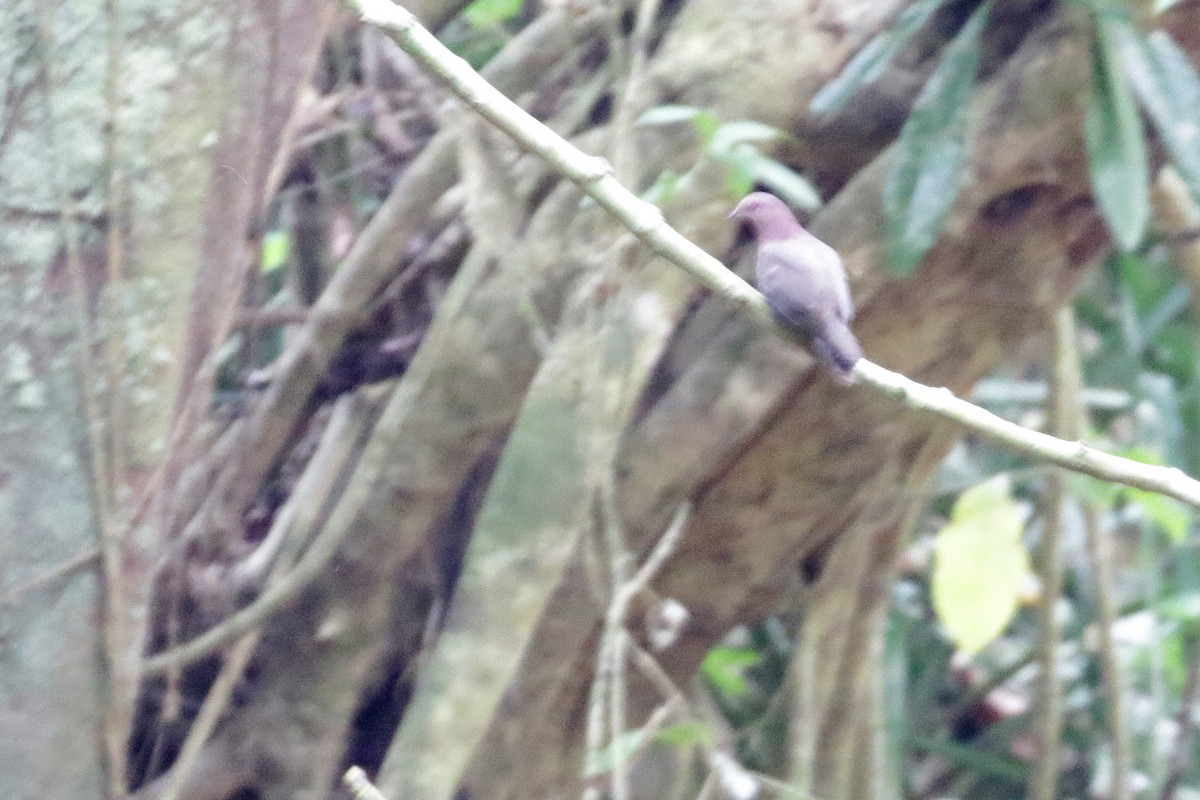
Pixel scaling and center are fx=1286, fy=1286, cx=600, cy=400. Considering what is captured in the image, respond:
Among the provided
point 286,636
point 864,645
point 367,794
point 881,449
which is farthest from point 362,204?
point 367,794

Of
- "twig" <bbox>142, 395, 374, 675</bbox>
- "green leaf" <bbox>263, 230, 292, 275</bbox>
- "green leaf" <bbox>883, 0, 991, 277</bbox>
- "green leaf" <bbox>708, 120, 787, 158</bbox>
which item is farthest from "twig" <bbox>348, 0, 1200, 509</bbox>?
"green leaf" <bbox>263, 230, 292, 275</bbox>

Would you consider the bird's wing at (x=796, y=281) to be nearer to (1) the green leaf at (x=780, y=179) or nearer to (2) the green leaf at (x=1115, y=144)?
(1) the green leaf at (x=780, y=179)

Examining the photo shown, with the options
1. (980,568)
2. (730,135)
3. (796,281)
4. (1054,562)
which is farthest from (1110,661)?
(796,281)

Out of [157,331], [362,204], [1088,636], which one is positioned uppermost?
[157,331]

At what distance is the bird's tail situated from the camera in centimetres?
91

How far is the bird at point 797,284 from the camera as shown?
3.02 feet

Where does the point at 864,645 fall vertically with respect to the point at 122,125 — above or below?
below

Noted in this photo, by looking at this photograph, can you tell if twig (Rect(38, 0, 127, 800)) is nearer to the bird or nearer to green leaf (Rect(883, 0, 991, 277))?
the bird

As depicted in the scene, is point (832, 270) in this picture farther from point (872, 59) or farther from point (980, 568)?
point (980, 568)

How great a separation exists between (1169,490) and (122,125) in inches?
37.8

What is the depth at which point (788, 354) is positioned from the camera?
157cm

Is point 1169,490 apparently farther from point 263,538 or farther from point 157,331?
point 263,538

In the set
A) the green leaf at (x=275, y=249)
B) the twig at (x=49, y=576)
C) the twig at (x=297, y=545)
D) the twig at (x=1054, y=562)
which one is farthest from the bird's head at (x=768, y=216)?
the green leaf at (x=275, y=249)

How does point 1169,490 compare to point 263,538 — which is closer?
point 1169,490
